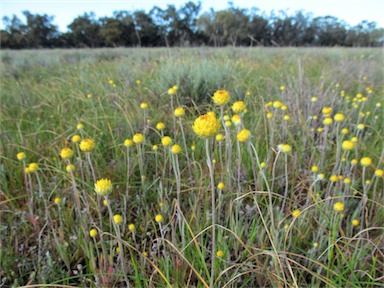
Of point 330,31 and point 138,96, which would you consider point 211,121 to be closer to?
point 138,96

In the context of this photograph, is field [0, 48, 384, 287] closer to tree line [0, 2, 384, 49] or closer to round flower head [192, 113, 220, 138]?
round flower head [192, 113, 220, 138]

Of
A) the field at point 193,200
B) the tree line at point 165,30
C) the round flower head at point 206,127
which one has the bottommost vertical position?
the field at point 193,200

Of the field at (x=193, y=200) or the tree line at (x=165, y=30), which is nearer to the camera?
the field at (x=193, y=200)

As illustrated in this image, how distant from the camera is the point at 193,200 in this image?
1.18 meters

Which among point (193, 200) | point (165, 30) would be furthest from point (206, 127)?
point (165, 30)

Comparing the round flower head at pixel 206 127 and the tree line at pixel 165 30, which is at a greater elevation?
the tree line at pixel 165 30

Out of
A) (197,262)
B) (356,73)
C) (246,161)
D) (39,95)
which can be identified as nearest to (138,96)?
(39,95)

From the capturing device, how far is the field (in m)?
0.84

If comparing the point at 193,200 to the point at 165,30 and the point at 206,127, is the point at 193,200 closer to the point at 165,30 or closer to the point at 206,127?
the point at 206,127

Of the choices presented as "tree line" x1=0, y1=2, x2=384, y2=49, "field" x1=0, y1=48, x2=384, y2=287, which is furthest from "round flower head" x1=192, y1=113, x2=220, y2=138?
"tree line" x1=0, y1=2, x2=384, y2=49

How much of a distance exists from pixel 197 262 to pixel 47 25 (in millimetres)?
21004

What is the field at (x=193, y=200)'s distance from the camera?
0.84 m

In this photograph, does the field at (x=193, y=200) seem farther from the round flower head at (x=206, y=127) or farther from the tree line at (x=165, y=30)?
the tree line at (x=165, y=30)

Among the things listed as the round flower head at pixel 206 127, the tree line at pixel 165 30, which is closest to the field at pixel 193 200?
the round flower head at pixel 206 127
